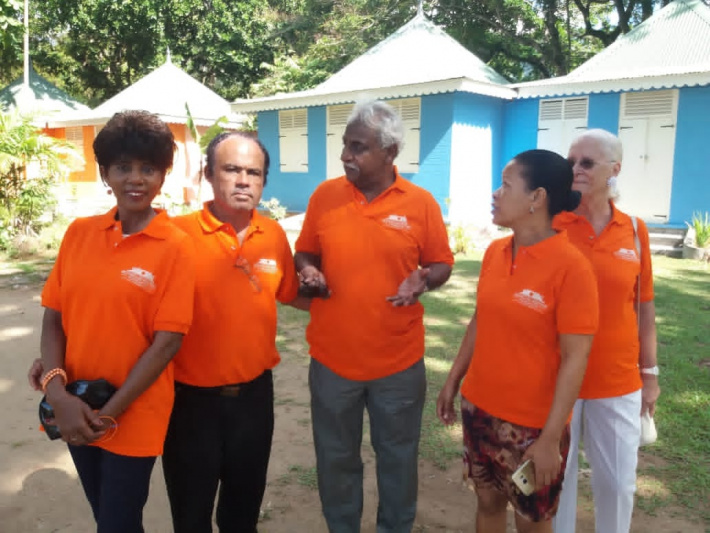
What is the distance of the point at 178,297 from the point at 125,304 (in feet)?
0.53

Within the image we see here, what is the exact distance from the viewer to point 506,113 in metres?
12.9

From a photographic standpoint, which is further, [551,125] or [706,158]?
[551,125]

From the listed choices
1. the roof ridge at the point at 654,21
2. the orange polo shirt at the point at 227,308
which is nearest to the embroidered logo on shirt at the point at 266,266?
the orange polo shirt at the point at 227,308

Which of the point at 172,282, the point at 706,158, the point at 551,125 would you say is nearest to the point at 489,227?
the point at 551,125

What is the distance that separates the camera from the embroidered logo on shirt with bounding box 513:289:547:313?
193 centimetres

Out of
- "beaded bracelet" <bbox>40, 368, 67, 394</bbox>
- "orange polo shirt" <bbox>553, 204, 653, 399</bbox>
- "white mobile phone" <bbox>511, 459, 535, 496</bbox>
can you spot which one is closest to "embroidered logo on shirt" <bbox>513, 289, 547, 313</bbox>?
"orange polo shirt" <bbox>553, 204, 653, 399</bbox>

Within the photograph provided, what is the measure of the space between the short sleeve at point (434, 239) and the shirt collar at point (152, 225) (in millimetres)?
1085

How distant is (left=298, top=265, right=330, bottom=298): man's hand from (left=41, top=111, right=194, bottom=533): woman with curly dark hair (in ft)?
1.72

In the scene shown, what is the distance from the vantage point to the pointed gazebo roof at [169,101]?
58.4 ft

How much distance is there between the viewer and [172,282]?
1866mm

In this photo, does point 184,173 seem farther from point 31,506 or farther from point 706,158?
point 31,506

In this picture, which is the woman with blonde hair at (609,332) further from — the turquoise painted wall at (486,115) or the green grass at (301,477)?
the turquoise painted wall at (486,115)

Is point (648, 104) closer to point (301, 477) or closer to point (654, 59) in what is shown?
point (654, 59)

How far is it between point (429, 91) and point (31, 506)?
394 inches
